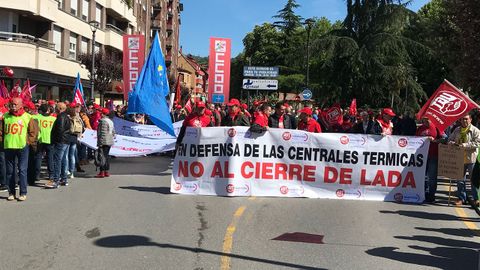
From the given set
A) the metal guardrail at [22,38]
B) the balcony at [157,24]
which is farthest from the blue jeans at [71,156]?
the balcony at [157,24]

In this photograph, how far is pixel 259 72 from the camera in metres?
28.3

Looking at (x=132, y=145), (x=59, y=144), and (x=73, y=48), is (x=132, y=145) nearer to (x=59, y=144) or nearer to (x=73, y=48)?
(x=59, y=144)

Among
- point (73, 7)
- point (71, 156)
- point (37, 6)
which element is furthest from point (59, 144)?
point (73, 7)

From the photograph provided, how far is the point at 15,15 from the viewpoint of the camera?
104 feet

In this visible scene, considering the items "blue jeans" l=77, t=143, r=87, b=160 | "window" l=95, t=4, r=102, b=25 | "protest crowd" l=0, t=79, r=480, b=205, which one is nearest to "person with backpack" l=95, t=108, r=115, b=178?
"protest crowd" l=0, t=79, r=480, b=205

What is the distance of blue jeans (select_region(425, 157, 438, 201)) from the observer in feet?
33.7

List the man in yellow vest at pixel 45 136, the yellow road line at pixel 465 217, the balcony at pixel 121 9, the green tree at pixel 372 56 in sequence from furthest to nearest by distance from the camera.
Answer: the balcony at pixel 121 9, the green tree at pixel 372 56, the man in yellow vest at pixel 45 136, the yellow road line at pixel 465 217

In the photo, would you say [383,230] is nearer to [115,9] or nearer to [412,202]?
[412,202]

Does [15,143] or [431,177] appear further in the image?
[431,177]

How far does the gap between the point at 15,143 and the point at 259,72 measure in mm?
19899

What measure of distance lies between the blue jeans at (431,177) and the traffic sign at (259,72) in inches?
709

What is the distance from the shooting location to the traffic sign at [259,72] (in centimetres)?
2797

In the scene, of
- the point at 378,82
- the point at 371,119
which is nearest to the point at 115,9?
the point at 378,82

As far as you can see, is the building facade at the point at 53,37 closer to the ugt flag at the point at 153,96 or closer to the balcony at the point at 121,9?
the balcony at the point at 121,9
